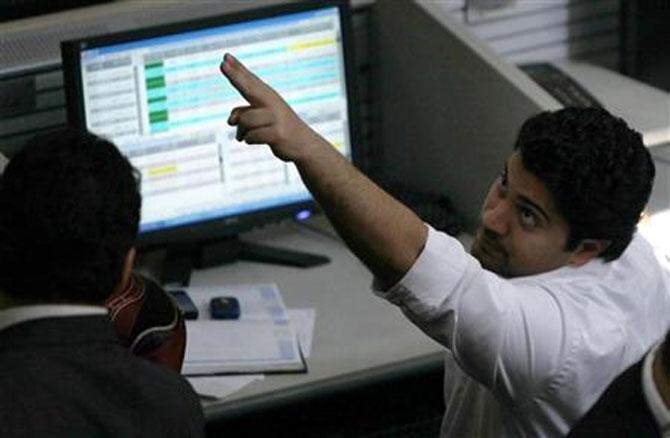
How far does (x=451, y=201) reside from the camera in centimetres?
302

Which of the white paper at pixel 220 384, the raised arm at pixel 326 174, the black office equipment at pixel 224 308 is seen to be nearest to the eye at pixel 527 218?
the raised arm at pixel 326 174

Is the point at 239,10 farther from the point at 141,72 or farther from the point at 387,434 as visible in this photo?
the point at 387,434

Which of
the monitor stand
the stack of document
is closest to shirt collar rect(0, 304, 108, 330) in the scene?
the stack of document

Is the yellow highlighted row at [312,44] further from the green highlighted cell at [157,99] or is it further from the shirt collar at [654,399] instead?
the shirt collar at [654,399]

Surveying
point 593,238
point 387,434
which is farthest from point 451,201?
point 593,238

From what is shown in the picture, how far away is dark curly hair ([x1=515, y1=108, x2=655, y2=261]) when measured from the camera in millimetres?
1878

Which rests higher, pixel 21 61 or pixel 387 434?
pixel 21 61

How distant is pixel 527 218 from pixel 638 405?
20.1 inches

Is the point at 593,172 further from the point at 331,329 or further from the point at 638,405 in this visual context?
the point at 331,329

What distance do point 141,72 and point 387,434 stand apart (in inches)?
37.5

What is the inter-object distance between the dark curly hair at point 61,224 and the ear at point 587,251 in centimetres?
58

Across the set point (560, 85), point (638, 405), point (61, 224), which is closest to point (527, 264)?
point (638, 405)

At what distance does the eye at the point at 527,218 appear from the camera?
1919 millimetres

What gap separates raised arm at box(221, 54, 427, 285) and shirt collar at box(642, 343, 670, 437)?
0.36 m
